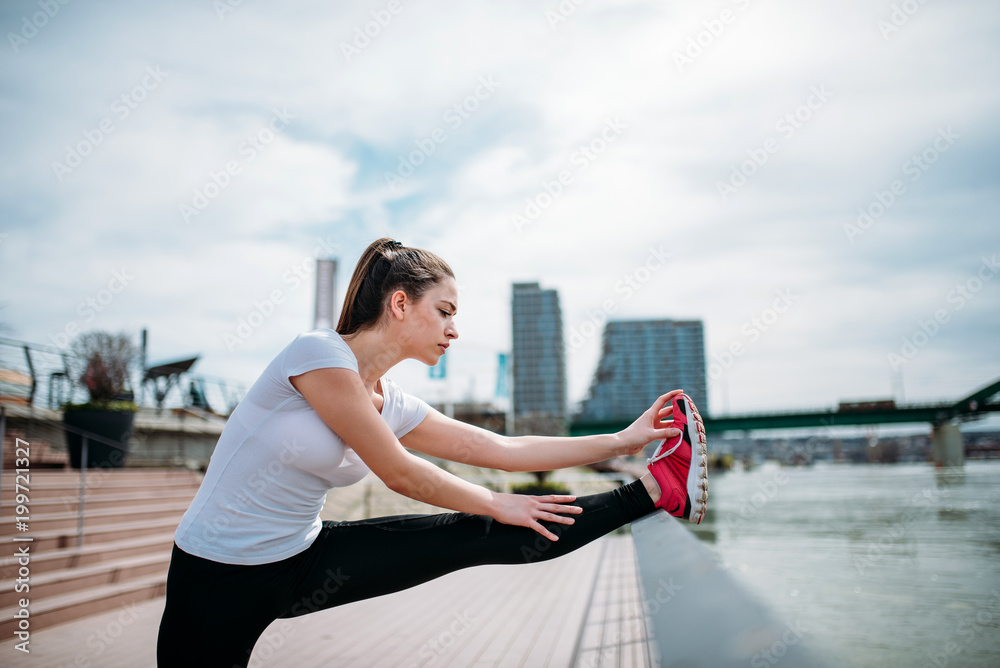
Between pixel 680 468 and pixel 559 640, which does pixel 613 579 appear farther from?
pixel 680 468

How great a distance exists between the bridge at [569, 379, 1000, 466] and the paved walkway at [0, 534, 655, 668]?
1101 inches

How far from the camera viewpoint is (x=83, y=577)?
16.8ft

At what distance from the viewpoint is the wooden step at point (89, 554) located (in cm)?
465

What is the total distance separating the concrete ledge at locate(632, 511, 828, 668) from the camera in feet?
4.97

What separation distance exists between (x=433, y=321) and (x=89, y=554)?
18.2ft

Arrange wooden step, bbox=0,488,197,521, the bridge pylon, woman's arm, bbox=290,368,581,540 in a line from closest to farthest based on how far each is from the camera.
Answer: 1. woman's arm, bbox=290,368,581,540
2. wooden step, bbox=0,488,197,521
3. the bridge pylon

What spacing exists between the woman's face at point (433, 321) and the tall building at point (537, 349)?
85.7m

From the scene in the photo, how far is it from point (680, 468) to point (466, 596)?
4.98 metres

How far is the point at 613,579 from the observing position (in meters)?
7.16

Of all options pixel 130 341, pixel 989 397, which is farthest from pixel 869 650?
pixel 989 397

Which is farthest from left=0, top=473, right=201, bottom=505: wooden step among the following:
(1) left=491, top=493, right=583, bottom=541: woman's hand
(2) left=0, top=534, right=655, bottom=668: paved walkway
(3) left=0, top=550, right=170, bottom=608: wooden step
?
(1) left=491, top=493, right=583, bottom=541: woman's hand

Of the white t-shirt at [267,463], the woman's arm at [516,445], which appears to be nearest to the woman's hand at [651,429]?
the woman's arm at [516,445]

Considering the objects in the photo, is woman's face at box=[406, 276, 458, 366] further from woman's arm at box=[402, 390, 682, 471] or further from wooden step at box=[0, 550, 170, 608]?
wooden step at box=[0, 550, 170, 608]

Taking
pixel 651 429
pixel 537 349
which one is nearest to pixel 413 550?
pixel 651 429
